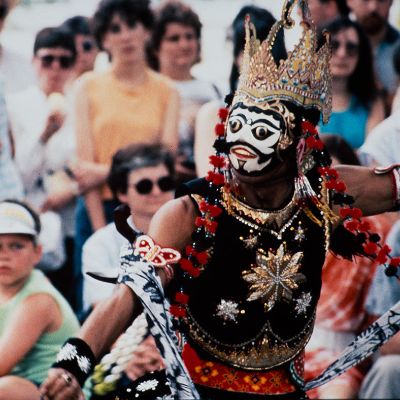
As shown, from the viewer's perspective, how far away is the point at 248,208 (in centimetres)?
373

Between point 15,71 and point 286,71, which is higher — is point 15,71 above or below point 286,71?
below

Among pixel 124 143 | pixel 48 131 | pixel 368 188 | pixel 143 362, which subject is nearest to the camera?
pixel 368 188

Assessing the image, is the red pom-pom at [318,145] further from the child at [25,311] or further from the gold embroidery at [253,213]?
the child at [25,311]

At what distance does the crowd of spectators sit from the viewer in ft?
17.0

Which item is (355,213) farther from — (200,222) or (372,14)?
(372,14)

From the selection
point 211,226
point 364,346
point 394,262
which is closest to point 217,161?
point 211,226

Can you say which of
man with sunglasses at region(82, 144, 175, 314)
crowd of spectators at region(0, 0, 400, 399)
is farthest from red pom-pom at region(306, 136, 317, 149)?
man with sunglasses at region(82, 144, 175, 314)

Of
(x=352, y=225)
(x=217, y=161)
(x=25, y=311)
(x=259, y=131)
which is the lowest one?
(x=25, y=311)

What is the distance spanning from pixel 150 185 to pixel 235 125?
1.86 metres

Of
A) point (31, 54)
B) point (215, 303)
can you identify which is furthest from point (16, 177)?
point (215, 303)

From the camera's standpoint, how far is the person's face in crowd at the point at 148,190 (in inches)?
214

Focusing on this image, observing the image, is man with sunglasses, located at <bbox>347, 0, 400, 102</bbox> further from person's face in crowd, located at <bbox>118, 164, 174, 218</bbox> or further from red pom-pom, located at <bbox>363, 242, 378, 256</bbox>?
red pom-pom, located at <bbox>363, 242, 378, 256</bbox>

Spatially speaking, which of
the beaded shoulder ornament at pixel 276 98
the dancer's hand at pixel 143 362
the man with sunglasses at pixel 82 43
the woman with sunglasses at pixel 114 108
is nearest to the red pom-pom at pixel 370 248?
the beaded shoulder ornament at pixel 276 98

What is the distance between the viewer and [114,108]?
5.74 m
